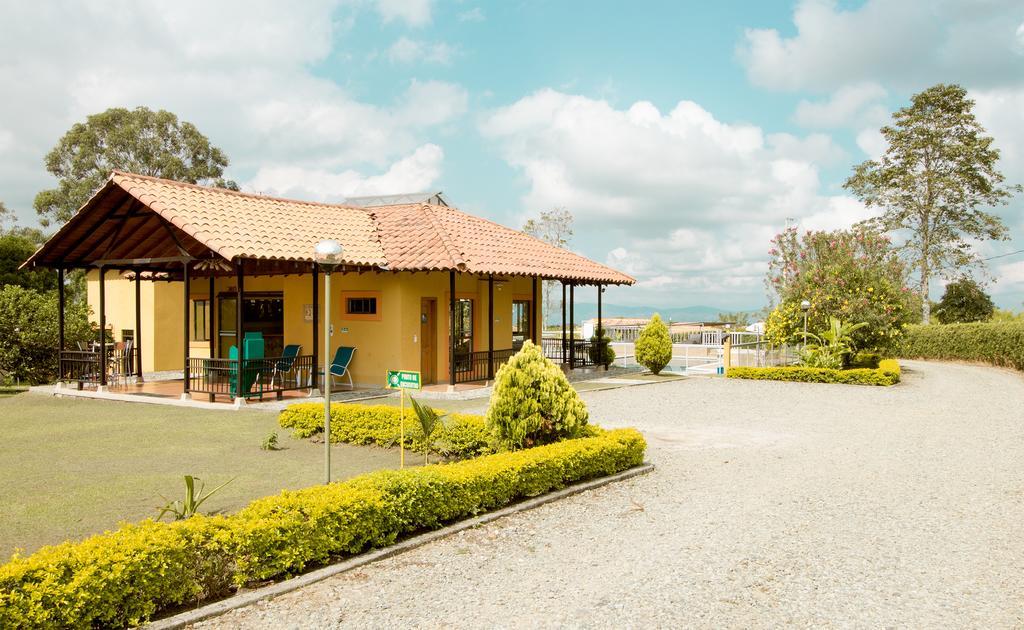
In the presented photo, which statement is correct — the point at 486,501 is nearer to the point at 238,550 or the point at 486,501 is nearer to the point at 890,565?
the point at 238,550

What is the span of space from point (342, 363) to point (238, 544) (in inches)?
453

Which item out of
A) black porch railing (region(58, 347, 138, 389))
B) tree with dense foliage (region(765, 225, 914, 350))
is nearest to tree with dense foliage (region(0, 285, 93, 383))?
black porch railing (region(58, 347, 138, 389))

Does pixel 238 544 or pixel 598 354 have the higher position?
pixel 598 354

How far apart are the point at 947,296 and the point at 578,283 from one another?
26.7 m

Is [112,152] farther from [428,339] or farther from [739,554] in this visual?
[739,554]

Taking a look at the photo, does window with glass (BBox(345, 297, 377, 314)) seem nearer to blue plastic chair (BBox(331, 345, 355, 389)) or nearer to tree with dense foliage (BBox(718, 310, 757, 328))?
blue plastic chair (BBox(331, 345, 355, 389))

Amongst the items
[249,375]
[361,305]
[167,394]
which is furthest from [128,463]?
[361,305]

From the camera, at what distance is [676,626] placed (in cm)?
408

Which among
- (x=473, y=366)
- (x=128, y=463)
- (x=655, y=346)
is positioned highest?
(x=655, y=346)

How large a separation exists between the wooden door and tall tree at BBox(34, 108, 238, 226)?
81.6 ft

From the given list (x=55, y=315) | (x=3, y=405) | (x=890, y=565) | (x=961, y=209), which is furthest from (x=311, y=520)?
(x=961, y=209)

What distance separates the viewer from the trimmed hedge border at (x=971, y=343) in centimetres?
2514

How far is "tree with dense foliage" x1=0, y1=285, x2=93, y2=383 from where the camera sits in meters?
17.4

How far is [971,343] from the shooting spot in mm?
29453
